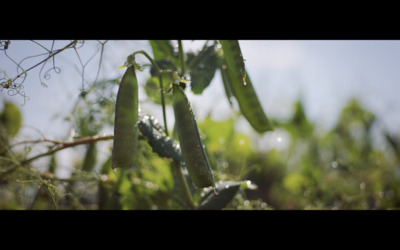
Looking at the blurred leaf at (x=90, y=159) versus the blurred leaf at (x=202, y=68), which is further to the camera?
the blurred leaf at (x=90, y=159)

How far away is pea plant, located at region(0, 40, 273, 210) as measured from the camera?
0.52m

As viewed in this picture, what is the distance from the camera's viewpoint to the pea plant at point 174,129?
1.71ft

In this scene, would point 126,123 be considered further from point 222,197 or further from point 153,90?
point 153,90

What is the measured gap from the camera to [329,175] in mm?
1424

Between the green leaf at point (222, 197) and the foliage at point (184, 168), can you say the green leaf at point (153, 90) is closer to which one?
the foliage at point (184, 168)

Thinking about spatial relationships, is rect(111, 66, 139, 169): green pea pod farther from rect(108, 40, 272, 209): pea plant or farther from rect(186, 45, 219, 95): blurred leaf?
rect(186, 45, 219, 95): blurred leaf

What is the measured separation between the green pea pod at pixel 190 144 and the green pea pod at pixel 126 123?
0.23ft

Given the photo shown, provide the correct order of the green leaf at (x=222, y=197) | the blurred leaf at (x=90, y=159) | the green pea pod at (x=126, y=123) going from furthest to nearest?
1. the blurred leaf at (x=90, y=159)
2. the green leaf at (x=222, y=197)
3. the green pea pod at (x=126, y=123)

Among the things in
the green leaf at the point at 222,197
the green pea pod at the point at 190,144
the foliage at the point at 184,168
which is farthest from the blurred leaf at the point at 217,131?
the green pea pod at the point at 190,144

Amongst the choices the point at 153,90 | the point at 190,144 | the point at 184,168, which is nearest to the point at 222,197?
the point at 184,168

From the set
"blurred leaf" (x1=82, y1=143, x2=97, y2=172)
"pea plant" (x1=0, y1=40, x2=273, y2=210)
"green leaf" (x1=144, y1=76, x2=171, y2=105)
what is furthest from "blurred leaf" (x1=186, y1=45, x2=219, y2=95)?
"blurred leaf" (x1=82, y1=143, x2=97, y2=172)
